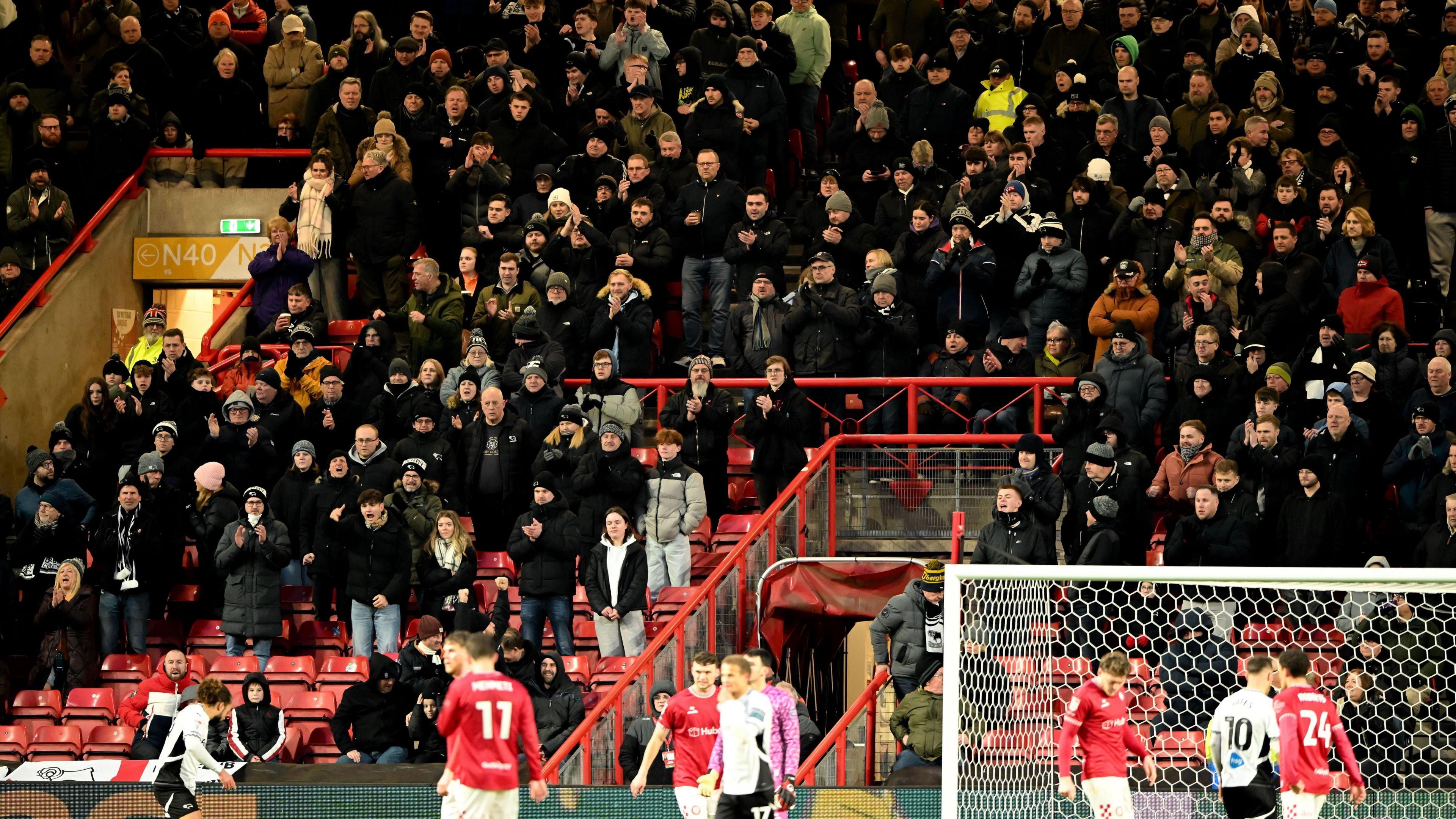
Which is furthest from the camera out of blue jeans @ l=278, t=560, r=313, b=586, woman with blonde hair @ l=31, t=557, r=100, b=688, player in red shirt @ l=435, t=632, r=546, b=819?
blue jeans @ l=278, t=560, r=313, b=586

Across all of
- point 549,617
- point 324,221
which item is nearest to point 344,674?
point 549,617

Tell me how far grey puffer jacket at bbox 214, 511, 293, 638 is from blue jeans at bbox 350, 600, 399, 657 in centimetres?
65

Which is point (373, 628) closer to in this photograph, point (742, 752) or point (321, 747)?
point (321, 747)

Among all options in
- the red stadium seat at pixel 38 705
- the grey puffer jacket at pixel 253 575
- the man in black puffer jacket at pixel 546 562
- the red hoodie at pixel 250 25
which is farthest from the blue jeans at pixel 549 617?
the red hoodie at pixel 250 25

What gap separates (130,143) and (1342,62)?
1252 centimetres

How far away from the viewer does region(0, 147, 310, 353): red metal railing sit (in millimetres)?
18938

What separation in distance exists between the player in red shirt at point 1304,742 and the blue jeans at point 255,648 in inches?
321

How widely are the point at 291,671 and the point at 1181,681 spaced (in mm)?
6912

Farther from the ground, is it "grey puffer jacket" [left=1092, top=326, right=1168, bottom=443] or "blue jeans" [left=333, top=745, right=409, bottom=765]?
"grey puffer jacket" [left=1092, top=326, right=1168, bottom=443]

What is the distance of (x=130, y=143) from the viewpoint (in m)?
20.1

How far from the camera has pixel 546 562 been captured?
48.3ft

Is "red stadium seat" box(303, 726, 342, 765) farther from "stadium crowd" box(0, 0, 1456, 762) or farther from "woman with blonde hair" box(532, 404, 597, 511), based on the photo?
"woman with blonde hair" box(532, 404, 597, 511)

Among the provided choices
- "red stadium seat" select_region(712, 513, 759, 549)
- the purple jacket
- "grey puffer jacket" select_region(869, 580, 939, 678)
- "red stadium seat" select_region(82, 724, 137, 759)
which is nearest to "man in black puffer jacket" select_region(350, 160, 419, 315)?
the purple jacket

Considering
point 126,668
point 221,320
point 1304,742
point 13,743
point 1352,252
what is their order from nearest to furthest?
point 1304,742 → point 13,743 → point 126,668 → point 1352,252 → point 221,320
